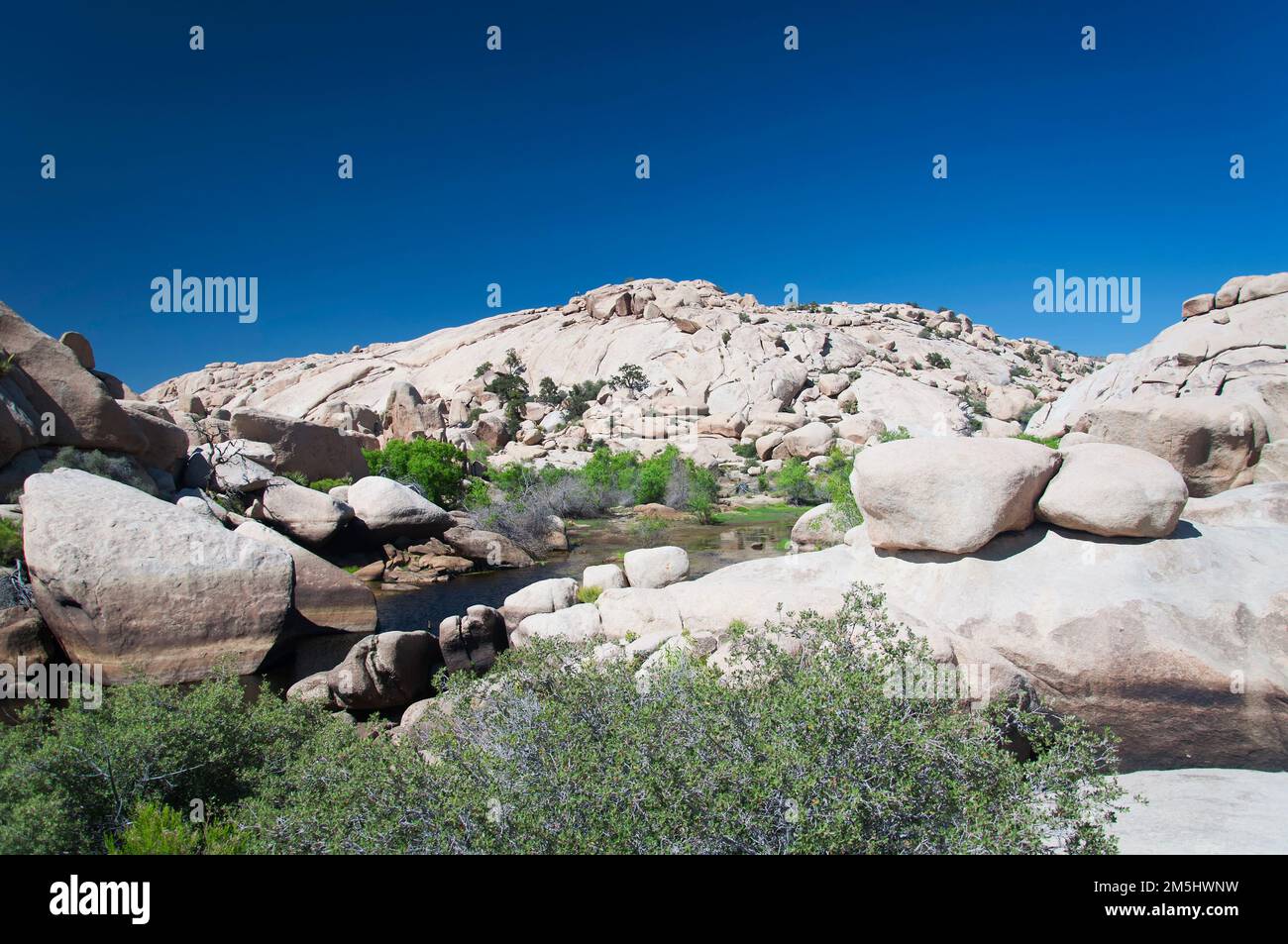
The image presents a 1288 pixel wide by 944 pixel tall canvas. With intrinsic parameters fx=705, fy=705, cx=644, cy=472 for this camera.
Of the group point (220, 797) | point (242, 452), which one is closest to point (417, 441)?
point (242, 452)

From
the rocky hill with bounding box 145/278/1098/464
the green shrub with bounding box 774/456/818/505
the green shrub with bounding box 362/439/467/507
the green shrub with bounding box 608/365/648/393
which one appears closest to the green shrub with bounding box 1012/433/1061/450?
the green shrub with bounding box 774/456/818/505

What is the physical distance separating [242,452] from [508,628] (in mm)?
12114

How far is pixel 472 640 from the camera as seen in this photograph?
1164 centimetres

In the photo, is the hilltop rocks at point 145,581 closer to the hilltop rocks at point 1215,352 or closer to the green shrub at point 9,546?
the green shrub at point 9,546

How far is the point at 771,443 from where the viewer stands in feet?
135

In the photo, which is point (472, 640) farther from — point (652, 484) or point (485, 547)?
point (652, 484)

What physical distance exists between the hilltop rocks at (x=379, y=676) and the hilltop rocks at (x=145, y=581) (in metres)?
1.53

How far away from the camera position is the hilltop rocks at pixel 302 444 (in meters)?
22.3

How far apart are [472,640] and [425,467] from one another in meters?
16.1

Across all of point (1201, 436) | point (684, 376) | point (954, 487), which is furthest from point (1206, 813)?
point (684, 376)

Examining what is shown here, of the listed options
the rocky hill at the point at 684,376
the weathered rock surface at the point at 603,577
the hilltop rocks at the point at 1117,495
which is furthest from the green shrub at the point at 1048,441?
the rocky hill at the point at 684,376

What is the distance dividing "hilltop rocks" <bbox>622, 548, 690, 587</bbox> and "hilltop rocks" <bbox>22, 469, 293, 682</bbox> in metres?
6.21
